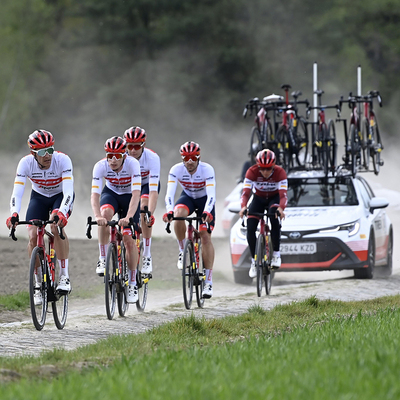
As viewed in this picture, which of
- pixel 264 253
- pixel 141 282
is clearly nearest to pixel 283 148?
pixel 264 253

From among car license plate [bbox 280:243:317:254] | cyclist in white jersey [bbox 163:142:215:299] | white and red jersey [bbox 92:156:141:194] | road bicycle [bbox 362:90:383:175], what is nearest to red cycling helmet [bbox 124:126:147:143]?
cyclist in white jersey [bbox 163:142:215:299]

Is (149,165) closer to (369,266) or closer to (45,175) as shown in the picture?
(45,175)

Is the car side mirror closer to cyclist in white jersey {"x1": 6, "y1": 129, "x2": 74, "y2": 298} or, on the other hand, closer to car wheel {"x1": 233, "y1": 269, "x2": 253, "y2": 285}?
car wheel {"x1": 233, "y1": 269, "x2": 253, "y2": 285}

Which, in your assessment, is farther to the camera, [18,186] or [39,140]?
[18,186]

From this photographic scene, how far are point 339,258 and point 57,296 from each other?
20.1 feet

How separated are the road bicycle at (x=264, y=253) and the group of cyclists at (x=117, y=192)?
1240 mm

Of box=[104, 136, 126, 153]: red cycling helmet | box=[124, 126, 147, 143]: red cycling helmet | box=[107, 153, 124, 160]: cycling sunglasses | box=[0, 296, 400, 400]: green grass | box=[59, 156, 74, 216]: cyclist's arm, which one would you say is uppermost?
box=[124, 126, 147, 143]: red cycling helmet

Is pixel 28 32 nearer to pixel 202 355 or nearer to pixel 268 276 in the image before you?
pixel 268 276

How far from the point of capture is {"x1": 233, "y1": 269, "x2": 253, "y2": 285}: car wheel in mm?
15266

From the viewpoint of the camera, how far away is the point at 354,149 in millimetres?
16734

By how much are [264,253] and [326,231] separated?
1785 millimetres

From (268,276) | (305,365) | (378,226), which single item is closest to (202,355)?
(305,365)

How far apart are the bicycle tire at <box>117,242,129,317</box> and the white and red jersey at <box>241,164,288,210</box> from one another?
2.73 meters

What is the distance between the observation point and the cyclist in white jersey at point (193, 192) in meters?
11.6
